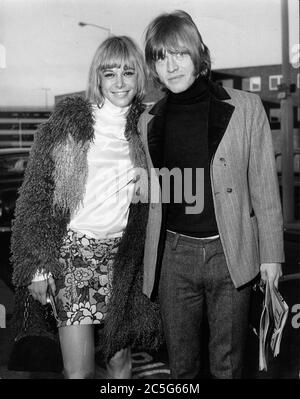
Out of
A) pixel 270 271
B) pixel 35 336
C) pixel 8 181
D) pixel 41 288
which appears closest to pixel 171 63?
pixel 270 271

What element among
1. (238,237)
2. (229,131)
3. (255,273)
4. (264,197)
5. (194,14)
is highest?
(194,14)

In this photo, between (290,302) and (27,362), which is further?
(290,302)

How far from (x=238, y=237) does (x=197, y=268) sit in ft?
0.64

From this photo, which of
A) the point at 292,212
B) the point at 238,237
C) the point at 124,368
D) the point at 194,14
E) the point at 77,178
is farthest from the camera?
the point at 292,212

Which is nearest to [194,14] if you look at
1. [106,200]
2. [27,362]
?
[106,200]

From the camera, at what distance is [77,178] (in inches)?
83.0

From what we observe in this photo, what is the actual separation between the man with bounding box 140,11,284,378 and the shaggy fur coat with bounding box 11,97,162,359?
8.9 inches

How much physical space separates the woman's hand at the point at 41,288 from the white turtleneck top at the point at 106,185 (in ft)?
0.08

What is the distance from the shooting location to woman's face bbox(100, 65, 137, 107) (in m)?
2.14

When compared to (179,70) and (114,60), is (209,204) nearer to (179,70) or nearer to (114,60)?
(179,70)

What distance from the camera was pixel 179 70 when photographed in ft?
6.33

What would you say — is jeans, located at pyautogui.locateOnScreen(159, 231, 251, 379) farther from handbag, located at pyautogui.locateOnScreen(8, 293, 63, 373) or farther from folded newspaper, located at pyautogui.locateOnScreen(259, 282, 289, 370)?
handbag, located at pyautogui.locateOnScreen(8, 293, 63, 373)

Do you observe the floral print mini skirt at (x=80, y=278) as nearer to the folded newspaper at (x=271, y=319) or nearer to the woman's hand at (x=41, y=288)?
the woman's hand at (x=41, y=288)

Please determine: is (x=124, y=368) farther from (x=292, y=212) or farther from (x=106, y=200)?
(x=292, y=212)
